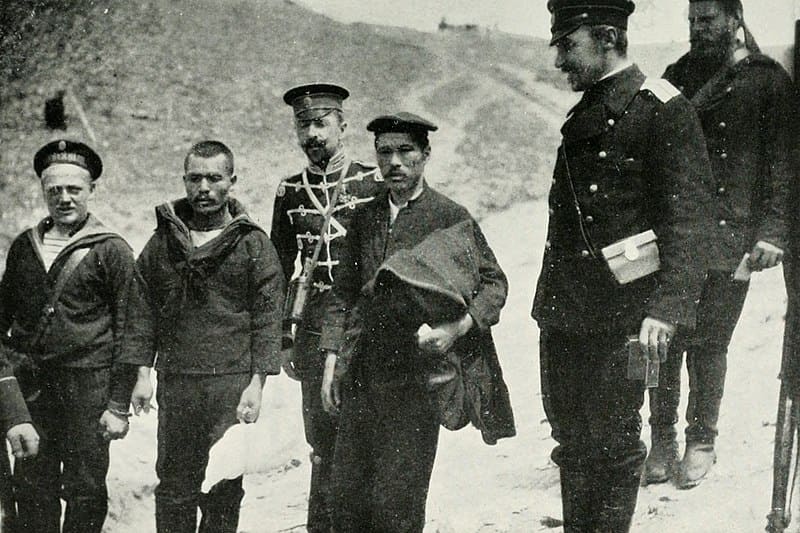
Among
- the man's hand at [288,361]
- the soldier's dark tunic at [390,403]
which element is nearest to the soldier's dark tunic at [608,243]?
the soldier's dark tunic at [390,403]

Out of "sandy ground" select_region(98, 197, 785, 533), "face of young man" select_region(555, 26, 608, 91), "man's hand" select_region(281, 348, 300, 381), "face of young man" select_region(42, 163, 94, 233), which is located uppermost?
"face of young man" select_region(555, 26, 608, 91)

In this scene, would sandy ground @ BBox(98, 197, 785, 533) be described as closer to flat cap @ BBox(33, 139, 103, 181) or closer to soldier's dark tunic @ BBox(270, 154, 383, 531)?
soldier's dark tunic @ BBox(270, 154, 383, 531)

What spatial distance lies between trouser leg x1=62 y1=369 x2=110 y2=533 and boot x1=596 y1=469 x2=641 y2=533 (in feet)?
6.79

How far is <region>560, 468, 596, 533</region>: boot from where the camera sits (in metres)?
3.06

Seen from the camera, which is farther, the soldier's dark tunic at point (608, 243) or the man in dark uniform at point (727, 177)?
the man in dark uniform at point (727, 177)

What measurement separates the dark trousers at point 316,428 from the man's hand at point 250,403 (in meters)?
0.30

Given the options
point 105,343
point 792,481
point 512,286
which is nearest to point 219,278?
point 105,343

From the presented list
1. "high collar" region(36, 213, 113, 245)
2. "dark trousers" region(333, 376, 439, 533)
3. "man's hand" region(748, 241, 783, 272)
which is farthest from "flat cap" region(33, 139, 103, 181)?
"man's hand" region(748, 241, 783, 272)

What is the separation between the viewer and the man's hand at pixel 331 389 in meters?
3.28

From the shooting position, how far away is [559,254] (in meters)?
3.12

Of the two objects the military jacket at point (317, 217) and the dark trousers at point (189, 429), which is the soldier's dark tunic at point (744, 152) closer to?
the military jacket at point (317, 217)

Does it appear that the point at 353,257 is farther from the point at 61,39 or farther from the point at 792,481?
the point at 61,39

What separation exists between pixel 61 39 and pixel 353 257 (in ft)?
12.0

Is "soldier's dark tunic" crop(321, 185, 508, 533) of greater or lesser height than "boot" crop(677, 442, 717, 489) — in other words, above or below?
above
